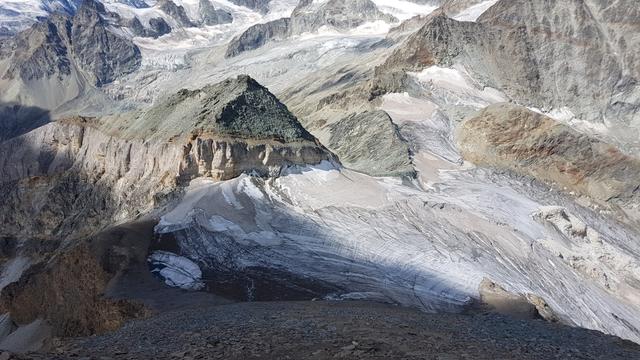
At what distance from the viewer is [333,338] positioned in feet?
34.6

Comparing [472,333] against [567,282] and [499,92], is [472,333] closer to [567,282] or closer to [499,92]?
[567,282]

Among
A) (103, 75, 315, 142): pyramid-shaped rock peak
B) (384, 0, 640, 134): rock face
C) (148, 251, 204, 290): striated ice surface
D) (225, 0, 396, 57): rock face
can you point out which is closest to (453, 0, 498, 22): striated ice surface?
(384, 0, 640, 134): rock face

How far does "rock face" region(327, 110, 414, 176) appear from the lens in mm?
34562

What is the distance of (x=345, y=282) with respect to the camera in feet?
61.2

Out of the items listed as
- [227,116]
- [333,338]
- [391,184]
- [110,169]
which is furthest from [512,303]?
[110,169]

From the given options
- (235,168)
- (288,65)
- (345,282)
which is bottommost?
(288,65)

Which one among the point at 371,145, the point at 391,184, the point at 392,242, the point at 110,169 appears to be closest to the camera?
the point at 392,242

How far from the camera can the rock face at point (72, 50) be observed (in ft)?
440

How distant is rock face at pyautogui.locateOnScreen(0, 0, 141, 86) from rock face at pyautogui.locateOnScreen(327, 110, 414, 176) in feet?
350

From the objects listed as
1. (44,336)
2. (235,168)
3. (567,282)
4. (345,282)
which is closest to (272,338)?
(345,282)

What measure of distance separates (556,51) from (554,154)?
24007 mm

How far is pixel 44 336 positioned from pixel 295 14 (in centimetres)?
16224

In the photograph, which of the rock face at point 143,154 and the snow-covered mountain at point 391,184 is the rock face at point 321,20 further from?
the rock face at point 143,154

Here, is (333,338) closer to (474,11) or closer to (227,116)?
(227,116)
